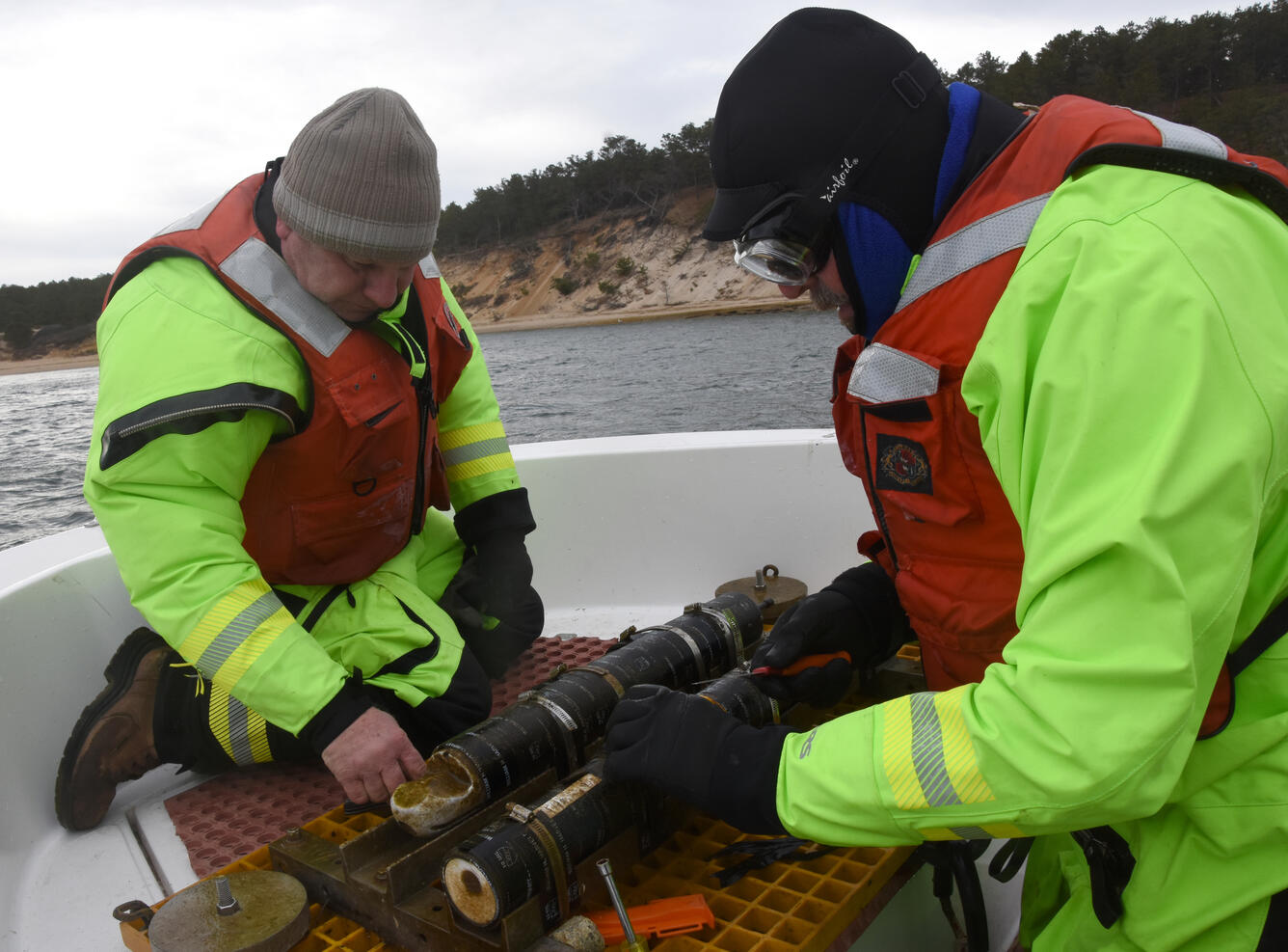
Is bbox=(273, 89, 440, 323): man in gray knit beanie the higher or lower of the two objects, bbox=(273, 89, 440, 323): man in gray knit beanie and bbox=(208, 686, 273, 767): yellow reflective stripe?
the higher

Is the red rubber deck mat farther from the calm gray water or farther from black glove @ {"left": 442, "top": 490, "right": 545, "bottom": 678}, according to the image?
the calm gray water

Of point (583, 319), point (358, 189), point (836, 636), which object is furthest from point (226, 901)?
point (583, 319)

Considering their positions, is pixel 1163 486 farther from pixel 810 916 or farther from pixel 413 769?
pixel 413 769

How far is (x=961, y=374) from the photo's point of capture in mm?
1424

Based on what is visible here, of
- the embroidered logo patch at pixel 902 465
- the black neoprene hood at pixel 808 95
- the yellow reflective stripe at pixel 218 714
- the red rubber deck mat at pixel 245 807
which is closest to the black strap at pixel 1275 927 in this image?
the embroidered logo patch at pixel 902 465

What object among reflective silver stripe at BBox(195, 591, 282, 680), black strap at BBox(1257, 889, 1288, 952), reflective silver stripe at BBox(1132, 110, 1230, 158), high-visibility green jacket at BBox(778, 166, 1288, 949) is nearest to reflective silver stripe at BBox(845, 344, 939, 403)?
high-visibility green jacket at BBox(778, 166, 1288, 949)

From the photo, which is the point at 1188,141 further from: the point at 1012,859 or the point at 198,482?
the point at 198,482

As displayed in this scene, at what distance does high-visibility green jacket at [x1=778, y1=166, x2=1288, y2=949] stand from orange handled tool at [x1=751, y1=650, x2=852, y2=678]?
74 centimetres

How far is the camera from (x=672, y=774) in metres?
1.54

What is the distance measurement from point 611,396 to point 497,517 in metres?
17.9

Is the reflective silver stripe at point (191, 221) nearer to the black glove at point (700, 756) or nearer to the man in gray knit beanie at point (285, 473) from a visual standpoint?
the man in gray knit beanie at point (285, 473)

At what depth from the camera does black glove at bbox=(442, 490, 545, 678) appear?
118 inches

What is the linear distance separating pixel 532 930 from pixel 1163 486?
3.86 ft

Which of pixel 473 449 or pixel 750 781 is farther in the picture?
pixel 473 449
